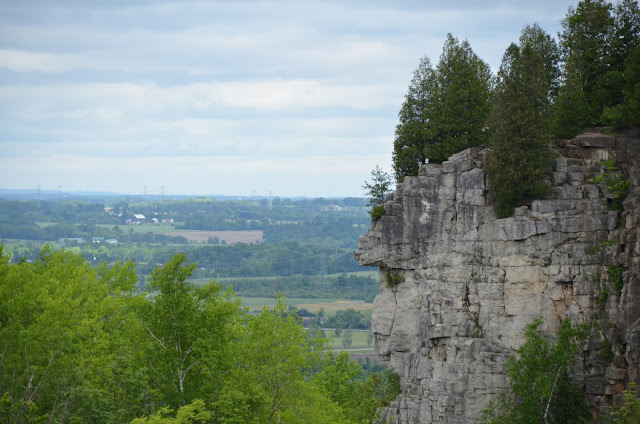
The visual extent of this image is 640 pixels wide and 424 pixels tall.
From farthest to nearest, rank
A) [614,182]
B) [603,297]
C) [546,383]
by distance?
[614,182], [603,297], [546,383]

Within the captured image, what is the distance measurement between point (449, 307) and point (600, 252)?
8.96m

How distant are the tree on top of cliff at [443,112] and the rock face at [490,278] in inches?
133

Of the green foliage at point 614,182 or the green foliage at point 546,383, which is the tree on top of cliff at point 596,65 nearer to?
the green foliage at point 614,182

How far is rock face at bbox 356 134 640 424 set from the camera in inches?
1880

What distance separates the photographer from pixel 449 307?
174ft

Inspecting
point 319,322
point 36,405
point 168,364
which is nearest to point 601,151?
point 168,364

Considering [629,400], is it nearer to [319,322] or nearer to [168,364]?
[168,364]

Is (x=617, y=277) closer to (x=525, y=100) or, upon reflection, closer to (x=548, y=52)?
(x=525, y=100)

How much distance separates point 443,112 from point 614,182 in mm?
12374

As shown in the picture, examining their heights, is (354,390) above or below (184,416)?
below

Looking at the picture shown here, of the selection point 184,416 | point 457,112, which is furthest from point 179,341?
point 457,112

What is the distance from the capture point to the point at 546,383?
45.6 m

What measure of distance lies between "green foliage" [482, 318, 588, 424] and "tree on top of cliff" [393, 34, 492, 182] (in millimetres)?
14745

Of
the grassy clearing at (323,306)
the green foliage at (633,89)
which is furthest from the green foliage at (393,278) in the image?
the grassy clearing at (323,306)
